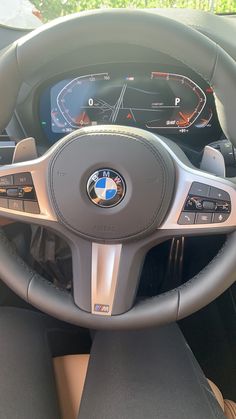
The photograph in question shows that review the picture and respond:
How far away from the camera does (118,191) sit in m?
0.86

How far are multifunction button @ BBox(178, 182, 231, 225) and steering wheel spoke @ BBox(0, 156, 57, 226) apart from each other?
0.22 meters

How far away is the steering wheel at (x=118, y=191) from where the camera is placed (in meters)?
0.82

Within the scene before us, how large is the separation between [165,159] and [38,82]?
34 cm

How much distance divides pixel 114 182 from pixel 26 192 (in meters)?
0.15

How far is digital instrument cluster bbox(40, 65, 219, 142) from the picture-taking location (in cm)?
112

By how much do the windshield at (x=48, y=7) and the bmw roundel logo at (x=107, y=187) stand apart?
1.31ft

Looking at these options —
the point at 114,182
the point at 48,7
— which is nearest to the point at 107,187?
the point at 114,182

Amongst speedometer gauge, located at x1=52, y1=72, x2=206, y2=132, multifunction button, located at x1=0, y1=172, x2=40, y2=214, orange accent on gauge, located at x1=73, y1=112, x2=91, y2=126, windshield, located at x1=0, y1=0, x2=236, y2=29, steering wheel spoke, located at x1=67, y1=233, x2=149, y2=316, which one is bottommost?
steering wheel spoke, located at x1=67, y1=233, x2=149, y2=316

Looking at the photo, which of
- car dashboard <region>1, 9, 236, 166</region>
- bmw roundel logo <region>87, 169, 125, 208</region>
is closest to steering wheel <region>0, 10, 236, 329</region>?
bmw roundel logo <region>87, 169, 125, 208</region>

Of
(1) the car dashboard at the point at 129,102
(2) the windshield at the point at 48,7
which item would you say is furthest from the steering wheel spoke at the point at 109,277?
(2) the windshield at the point at 48,7

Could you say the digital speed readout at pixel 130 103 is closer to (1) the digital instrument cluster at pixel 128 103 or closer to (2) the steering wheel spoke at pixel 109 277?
(1) the digital instrument cluster at pixel 128 103

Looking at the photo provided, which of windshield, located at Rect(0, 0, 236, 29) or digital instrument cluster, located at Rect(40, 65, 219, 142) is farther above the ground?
windshield, located at Rect(0, 0, 236, 29)

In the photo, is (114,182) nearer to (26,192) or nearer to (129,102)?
(26,192)

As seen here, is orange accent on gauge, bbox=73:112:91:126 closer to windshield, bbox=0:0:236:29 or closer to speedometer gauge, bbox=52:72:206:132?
speedometer gauge, bbox=52:72:206:132
